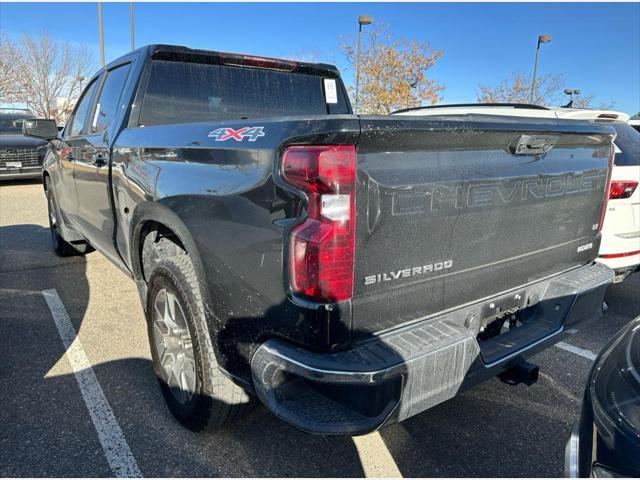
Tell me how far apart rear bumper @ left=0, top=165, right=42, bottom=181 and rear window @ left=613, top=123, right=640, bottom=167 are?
12.5 metres

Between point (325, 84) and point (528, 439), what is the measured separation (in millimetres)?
3025

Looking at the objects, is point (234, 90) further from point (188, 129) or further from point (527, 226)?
point (527, 226)

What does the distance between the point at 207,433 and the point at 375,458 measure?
2.89 ft

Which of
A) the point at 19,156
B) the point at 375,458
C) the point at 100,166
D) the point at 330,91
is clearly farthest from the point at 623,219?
the point at 19,156

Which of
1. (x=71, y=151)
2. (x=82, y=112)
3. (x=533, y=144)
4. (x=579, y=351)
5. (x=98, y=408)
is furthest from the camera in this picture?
(x=82, y=112)

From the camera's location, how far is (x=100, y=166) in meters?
3.46

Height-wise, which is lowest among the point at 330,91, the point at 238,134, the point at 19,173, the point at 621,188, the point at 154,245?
the point at 19,173

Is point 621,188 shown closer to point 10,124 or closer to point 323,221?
point 323,221

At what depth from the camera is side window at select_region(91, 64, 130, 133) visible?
3.51 m

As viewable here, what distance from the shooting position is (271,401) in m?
1.84

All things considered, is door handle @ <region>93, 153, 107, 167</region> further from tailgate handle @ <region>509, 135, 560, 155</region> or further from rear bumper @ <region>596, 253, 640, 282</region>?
rear bumper @ <region>596, 253, 640, 282</region>

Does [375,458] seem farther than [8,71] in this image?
No

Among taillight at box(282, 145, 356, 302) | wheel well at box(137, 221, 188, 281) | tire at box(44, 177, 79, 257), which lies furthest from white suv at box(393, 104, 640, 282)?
tire at box(44, 177, 79, 257)

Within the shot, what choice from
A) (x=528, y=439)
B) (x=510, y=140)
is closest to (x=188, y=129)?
(x=510, y=140)
